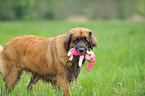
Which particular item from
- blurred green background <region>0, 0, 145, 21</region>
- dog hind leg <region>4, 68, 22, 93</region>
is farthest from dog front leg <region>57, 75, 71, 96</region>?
blurred green background <region>0, 0, 145, 21</region>

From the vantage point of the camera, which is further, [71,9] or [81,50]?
[71,9]

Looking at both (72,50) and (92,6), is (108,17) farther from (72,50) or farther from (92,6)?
(72,50)

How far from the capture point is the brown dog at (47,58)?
11.4 feet

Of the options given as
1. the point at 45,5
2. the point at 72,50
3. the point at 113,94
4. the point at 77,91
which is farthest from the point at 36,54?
the point at 45,5

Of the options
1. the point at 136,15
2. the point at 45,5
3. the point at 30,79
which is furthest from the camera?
the point at 136,15

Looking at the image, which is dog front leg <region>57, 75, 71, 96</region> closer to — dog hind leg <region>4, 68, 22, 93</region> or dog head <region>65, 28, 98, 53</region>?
dog head <region>65, 28, 98, 53</region>

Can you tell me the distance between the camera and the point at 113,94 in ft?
11.8

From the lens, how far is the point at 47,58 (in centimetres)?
366

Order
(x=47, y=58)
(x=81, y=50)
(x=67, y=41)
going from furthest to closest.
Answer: (x=47, y=58), (x=67, y=41), (x=81, y=50)

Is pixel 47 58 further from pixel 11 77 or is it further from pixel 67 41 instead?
pixel 11 77

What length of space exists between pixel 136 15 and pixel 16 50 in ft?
176

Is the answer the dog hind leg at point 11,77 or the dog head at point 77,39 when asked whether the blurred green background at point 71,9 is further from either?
the dog head at point 77,39

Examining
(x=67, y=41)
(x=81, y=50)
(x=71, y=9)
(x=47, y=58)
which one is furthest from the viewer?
(x=71, y=9)

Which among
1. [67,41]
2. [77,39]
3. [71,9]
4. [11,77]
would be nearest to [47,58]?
[67,41]
